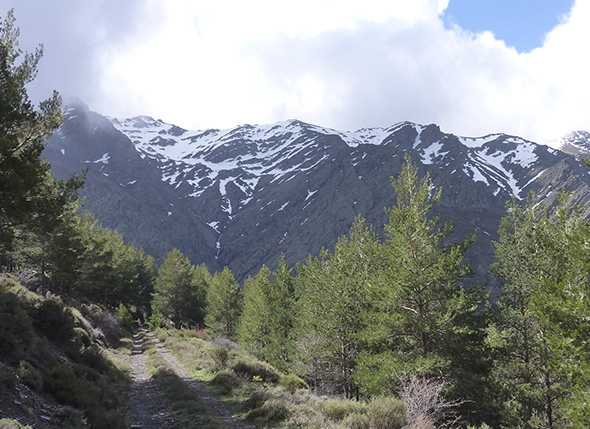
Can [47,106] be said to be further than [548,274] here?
No

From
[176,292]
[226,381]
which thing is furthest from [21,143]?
[176,292]

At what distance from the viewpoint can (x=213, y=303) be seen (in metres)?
60.9

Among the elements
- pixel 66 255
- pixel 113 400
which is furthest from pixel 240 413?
pixel 66 255

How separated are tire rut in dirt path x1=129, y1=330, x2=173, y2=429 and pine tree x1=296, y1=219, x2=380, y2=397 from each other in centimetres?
913

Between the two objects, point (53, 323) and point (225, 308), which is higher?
point (225, 308)

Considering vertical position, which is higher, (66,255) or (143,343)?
(66,255)

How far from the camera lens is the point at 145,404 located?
1645cm

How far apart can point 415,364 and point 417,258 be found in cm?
393

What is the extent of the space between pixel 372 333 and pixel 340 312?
507cm

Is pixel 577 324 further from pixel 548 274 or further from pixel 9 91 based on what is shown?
pixel 9 91

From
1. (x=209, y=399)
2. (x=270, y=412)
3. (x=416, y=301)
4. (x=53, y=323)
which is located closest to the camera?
(x=270, y=412)

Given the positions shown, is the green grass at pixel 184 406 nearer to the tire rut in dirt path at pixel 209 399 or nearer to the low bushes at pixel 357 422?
the tire rut in dirt path at pixel 209 399

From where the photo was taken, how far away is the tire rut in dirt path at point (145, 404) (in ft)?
45.2

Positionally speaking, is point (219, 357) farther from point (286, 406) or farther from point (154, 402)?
point (286, 406)
